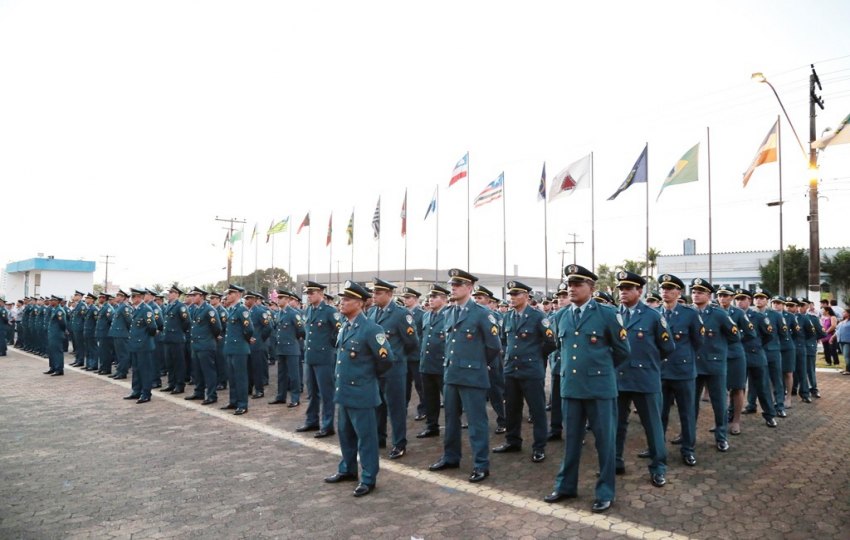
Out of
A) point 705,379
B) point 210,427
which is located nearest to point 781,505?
point 705,379

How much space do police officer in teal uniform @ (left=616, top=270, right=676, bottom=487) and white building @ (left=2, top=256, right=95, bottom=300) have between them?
4109cm

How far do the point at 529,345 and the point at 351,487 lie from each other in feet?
9.11

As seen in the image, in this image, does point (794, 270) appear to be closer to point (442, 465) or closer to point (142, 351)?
point (442, 465)

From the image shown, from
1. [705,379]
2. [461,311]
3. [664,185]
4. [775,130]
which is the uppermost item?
[775,130]

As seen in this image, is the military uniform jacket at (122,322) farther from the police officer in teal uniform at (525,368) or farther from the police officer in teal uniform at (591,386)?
the police officer in teal uniform at (591,386)

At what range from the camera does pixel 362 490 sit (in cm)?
502

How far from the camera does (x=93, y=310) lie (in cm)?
1448

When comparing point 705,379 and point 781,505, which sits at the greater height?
point 705,379

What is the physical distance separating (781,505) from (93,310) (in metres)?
15.5

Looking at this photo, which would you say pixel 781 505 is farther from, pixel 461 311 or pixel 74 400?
pixel 74 400

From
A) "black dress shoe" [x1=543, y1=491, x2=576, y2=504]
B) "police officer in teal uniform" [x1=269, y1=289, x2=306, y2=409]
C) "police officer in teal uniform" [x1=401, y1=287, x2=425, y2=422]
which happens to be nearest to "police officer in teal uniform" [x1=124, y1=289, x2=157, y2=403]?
"police officer in teal uniform" [x1=269, y1=289, x2=306, y2=409]

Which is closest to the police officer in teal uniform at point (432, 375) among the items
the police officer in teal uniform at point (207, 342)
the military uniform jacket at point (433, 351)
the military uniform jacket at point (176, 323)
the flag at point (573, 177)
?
the military uniform jacket at point (433, 351)

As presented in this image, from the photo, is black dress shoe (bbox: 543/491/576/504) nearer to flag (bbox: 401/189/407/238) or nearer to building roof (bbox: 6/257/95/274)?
flag (bbox: 401/189/407/238)

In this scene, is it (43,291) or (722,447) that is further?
(43,291)
